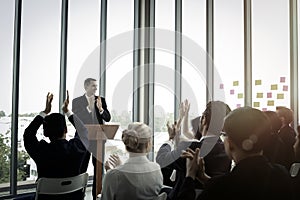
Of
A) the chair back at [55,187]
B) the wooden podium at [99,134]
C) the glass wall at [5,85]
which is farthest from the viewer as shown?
the glass wall at [5,85]

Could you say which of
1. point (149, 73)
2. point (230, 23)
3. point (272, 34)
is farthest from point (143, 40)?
point (272, 34)

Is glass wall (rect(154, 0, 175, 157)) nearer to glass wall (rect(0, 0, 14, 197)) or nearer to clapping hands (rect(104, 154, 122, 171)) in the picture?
glass wall (rect(0, 0, 14, 197))

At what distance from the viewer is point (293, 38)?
14.6 ft

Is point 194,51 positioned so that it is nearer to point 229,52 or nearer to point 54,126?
point 229,52

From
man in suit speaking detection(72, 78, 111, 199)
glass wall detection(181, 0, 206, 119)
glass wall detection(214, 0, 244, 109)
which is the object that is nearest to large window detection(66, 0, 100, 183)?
man in suit speaking detection(72, 78, 111, 199)

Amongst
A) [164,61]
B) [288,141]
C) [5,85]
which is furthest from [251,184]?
[164,61]

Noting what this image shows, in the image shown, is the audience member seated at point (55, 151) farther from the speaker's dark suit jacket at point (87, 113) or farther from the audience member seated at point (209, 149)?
the speaker's dark suit jacket at point (87, 113)

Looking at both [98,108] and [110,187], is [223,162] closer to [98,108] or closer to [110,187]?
[110,187]

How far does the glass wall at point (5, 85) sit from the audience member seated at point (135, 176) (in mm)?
2468

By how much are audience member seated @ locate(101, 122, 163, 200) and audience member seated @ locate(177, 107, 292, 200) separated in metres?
0.68

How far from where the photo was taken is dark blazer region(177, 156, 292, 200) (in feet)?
4.80

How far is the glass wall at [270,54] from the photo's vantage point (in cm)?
452

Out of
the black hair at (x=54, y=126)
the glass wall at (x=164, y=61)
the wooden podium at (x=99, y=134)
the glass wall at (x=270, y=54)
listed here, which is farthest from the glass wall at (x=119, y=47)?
the black hair at (x=54, y=126)

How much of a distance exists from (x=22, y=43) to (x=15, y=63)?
28 centimetres
